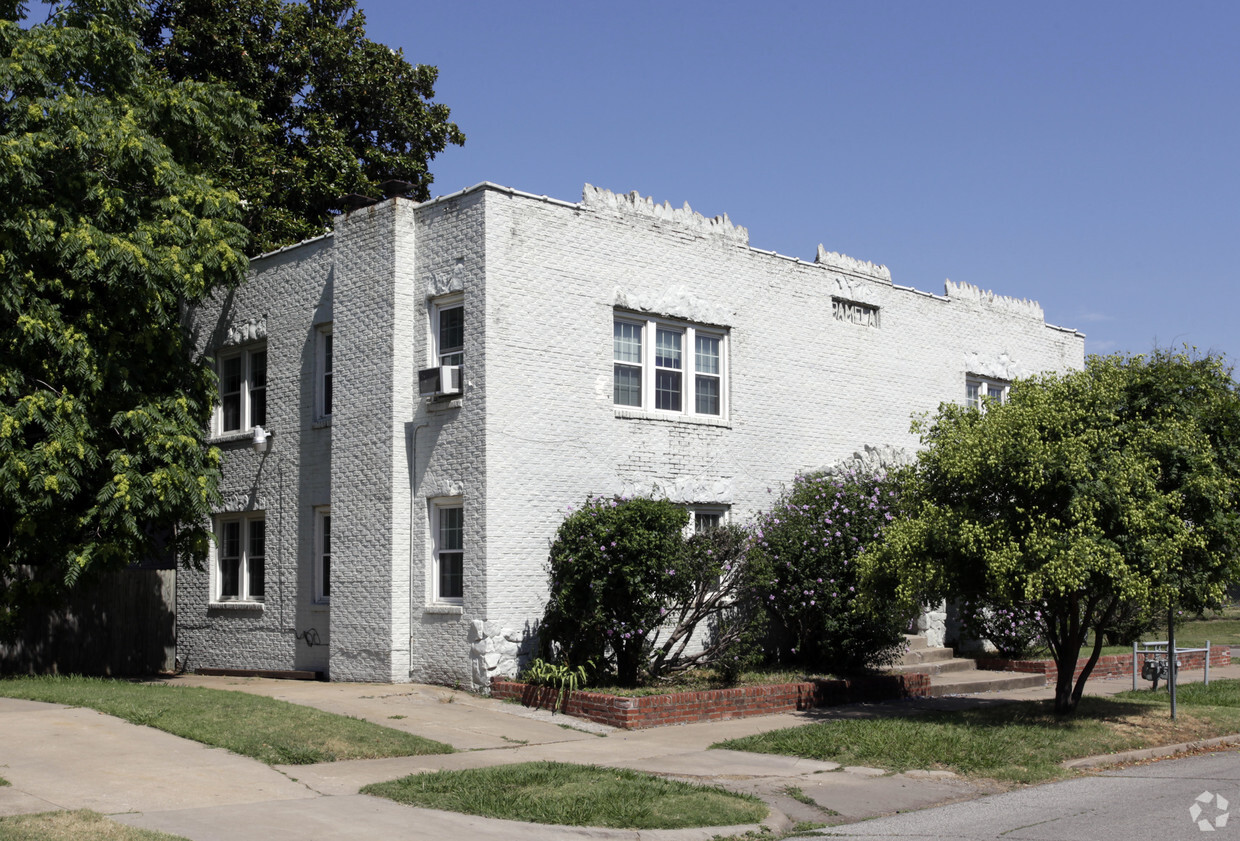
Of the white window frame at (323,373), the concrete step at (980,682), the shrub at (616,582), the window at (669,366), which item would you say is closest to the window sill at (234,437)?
the white window frame at (323,373)

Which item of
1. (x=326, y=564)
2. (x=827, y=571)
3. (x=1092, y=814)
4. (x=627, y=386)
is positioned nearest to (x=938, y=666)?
(x=827, y=571)

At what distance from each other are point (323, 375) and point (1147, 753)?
42.5ft

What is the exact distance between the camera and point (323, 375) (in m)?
19.2

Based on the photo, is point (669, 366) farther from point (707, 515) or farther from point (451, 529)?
point (451, 529)

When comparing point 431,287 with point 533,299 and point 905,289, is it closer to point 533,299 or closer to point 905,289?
point 533,299

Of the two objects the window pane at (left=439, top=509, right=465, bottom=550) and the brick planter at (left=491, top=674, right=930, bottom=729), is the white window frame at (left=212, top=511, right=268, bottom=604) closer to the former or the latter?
the window pane at (left=439, top=509, right=465, bottom=550)

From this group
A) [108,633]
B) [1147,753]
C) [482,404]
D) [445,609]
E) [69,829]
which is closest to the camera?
[69,829]

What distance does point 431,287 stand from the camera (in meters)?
17.0

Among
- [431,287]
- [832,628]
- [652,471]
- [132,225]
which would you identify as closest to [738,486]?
[652,471]

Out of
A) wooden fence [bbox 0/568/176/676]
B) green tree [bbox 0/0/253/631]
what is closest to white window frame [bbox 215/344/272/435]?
green tree [bbox 0/0/253/631]

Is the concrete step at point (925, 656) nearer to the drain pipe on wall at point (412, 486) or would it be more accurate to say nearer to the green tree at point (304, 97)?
the drain pipe on wall at point (412, 486)

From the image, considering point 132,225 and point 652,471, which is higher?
point 132,225

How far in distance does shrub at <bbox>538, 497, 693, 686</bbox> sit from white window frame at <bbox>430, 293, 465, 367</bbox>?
9.46 ft

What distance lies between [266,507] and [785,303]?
30.4 feet
